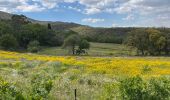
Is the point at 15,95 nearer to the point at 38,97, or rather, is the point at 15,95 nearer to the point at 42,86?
the point at 38,97

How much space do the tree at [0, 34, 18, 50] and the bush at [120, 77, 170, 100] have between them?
98.1 metres

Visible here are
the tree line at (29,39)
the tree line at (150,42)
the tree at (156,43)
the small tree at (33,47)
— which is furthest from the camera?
the tree line at (150,42)

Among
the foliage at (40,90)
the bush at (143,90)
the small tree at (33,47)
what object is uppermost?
the foliage at (40,90)

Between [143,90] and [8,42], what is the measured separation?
9937 cm

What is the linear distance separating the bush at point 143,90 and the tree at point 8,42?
98.1 metres

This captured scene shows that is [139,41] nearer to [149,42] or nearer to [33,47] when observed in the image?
[149,42]

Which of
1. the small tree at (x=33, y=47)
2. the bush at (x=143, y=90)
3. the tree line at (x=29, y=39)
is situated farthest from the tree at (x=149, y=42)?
the bush at (x=143, y=90)

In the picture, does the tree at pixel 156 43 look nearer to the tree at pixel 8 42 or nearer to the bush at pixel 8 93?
the tree at pixel 8 42

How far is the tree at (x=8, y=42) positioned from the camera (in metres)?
111

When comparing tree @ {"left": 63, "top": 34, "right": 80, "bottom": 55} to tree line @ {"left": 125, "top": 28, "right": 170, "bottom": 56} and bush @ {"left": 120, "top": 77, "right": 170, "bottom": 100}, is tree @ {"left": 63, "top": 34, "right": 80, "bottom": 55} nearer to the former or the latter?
tree line @ {"left": 125, "top": 28, "right": 170, "bottom": 56}

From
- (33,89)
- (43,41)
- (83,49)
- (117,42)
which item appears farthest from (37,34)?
(33,89)

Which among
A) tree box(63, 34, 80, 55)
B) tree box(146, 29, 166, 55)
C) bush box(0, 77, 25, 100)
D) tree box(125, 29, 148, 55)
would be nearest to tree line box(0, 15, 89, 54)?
tree box(63, 34, 80, 55)

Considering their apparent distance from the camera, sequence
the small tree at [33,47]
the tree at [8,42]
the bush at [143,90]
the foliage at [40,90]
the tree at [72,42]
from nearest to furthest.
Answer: the foliage at [40,90], the bush at [143,90], the tree at [8,42], the small tree at [33,47], the tree at [72,42]

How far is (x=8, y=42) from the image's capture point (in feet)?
362
